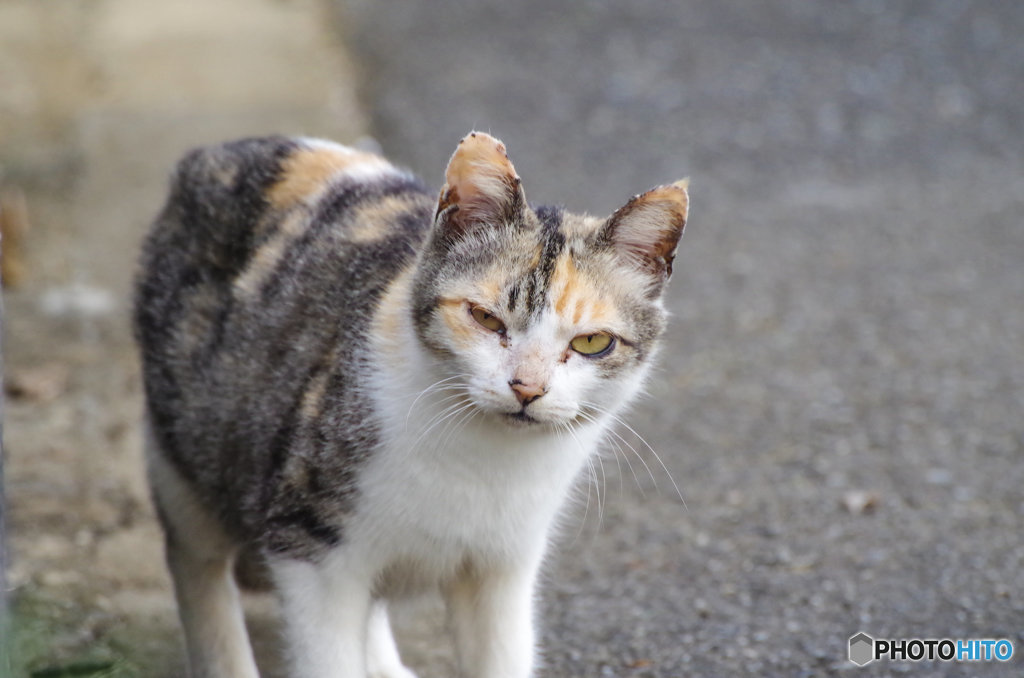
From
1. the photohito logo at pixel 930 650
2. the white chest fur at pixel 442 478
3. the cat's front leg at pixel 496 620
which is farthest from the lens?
the photohito logo at pixel 930 650

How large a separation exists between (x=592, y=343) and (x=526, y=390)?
9.0 inches

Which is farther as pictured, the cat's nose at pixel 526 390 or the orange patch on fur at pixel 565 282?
the orange patch on fur at pixel 565 282

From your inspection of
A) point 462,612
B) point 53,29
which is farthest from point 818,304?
point 53,29

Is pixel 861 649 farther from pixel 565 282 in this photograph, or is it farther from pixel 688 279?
pixel 688 279

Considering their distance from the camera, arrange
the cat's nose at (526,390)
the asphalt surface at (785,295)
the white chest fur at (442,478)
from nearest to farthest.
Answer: the cat's nose at (526,390) → the white chest fur at (442,478) → the asphalt surface at (785,295)

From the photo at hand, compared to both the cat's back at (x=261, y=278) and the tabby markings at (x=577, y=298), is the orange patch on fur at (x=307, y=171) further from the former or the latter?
the tabby markings at (x=577, y=298)

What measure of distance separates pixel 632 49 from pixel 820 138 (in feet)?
6.59

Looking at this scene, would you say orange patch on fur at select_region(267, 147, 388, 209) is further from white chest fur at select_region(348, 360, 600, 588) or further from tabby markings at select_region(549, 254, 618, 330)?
tabby markings at select_region(549, 254, 618, 330)

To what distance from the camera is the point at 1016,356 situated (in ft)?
17.5

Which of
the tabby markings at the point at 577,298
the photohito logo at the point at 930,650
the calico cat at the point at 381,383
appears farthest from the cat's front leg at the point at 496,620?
the photohito logo at the point at 930,650

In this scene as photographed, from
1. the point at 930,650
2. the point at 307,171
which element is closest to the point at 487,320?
the point at 307,171

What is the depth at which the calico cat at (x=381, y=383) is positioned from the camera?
2.63 meters

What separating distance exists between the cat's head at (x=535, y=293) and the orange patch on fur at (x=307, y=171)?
0.73 m

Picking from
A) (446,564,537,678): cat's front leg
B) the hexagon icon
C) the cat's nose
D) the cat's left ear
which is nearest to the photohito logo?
the hexagon icon
